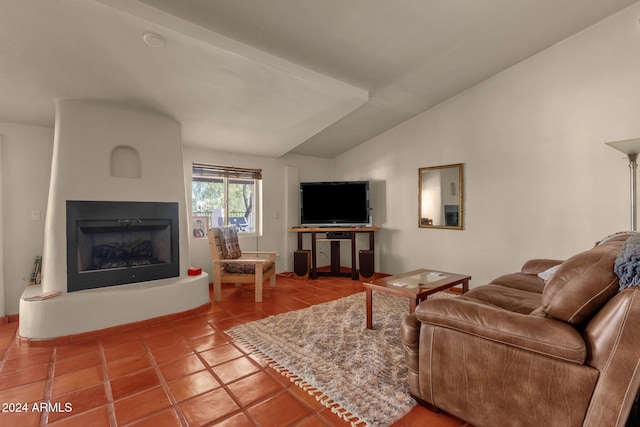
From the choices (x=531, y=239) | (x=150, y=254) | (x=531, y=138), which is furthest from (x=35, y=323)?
(x=531, y=138)

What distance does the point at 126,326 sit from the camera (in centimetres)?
285

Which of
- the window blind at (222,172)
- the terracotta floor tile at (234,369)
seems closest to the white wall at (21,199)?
the window blind at (222,172)

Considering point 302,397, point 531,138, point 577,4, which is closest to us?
point 302,397

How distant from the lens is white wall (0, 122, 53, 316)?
311 centimetres

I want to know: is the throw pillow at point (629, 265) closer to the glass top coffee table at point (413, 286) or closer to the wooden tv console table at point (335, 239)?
the glass top coffee table at point (413, 286)

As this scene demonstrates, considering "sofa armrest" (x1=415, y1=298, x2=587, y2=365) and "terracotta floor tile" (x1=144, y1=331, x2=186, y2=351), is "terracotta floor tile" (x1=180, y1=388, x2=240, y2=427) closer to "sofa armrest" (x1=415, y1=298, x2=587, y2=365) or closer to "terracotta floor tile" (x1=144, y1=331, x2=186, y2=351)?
"terracotta floor tile" (x1=144, y1=331, x2=186, y2=351)

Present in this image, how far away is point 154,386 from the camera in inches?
76.2

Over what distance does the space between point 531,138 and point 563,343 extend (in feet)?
10.5

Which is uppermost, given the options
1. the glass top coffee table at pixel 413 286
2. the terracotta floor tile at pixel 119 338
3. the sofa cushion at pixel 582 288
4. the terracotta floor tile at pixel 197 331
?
the sofa cushion at pixel 582 288

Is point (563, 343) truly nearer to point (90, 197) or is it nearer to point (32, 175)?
point (90, 197)

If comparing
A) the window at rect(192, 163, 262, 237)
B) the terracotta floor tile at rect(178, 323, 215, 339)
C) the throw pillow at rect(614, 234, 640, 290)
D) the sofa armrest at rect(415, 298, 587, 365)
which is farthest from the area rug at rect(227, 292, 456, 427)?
the window at rect(192, 163, 262, 237)

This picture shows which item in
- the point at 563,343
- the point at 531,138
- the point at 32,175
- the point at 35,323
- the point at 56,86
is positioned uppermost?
the point at 56,86

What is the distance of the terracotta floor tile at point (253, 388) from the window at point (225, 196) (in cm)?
301

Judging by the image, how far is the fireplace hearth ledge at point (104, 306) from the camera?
2.55 m
